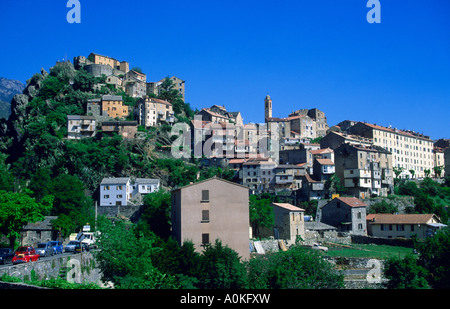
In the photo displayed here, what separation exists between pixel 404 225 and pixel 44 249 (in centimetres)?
4567

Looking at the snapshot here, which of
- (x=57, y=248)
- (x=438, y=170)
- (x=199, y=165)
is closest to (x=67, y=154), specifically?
(x=199, y=165)

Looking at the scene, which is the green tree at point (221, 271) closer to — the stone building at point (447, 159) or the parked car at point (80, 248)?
the parked car at point (80, 248)

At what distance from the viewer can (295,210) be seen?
58031mm

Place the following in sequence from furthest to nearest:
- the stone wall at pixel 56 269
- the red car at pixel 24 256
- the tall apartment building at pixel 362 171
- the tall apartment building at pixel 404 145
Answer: the tall apartment building at pixel 404 145 < the tall apartment building at pixel 362 171 < the red car at pixel 24 256 < the stone wall at pixel 56 269

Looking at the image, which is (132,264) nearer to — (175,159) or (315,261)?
(315,261)

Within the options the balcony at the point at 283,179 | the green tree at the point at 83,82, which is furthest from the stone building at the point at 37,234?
the green tree at the point at 83,82

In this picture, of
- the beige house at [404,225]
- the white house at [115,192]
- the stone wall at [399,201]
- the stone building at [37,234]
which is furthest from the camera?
the stone wall at [399,201]

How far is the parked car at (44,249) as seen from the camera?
104 ft

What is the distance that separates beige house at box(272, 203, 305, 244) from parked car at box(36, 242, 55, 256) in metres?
31.1

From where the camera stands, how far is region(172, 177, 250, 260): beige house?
39.2m

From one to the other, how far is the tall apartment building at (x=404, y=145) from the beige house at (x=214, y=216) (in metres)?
69.5

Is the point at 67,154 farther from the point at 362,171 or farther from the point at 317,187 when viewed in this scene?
the point at 362,171
